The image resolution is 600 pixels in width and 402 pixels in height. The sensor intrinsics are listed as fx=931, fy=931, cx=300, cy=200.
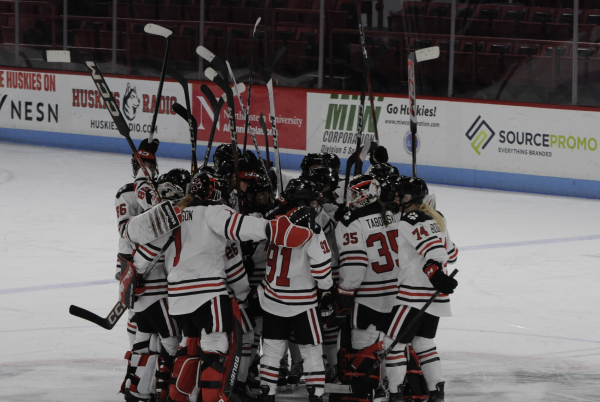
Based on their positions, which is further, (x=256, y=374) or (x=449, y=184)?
(x=449, y=184)

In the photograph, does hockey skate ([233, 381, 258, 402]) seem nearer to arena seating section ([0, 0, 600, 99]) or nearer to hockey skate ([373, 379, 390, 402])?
hockey skate ([373, 379, 390, 402])

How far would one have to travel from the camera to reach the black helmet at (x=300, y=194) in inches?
141

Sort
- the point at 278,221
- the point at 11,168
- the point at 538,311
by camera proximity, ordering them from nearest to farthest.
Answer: the point at 278,221
the point at 538,311
the point at 11,168

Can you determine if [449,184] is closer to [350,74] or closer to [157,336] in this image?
[350,74]

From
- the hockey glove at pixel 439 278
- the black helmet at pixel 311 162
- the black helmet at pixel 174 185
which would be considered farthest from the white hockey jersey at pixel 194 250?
the black helmet at pixel 311 162

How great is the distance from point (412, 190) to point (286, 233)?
57cm

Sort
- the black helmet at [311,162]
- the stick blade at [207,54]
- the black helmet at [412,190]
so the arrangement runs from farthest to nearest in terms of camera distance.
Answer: the stick blade at [207,54] → the black helmet at [311,162] → the black helmet at [412,190]

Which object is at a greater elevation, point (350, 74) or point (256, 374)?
point (350, 74)

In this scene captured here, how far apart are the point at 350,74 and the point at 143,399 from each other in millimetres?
7245

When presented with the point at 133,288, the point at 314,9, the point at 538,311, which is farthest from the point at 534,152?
the point at 133,288

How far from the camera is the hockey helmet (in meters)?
3.84

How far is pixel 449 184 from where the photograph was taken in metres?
9.88

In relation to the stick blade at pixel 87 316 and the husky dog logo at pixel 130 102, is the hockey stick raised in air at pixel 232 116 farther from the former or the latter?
the husky dog logo at pixel 130 102

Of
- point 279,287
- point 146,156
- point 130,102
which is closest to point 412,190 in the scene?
point 279,287
